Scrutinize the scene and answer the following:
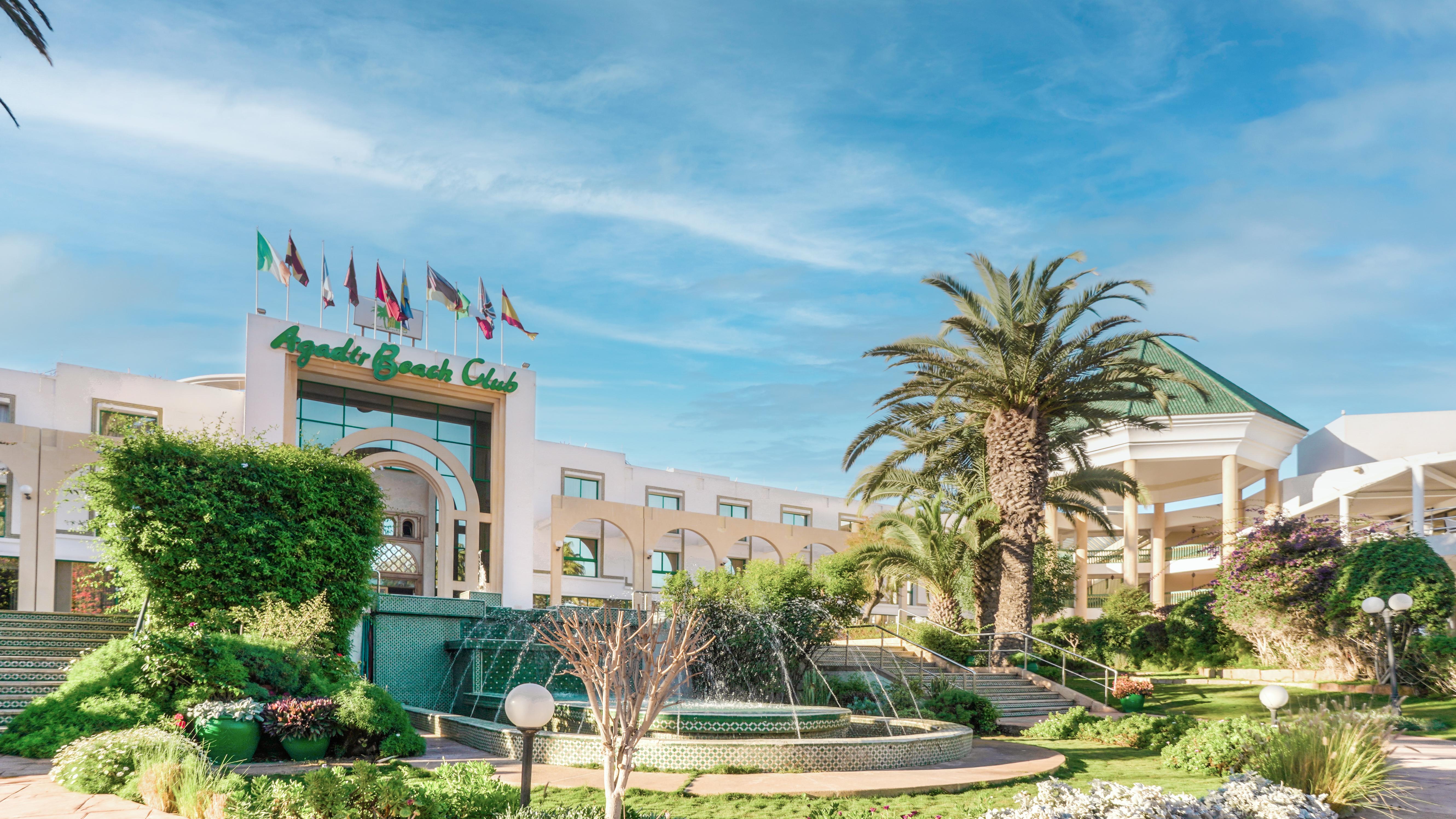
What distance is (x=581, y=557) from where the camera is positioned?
42.2m

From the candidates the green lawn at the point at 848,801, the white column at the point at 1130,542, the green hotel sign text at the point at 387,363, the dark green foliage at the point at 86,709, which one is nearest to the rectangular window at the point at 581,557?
the green hotel sign text at the point at 387,363

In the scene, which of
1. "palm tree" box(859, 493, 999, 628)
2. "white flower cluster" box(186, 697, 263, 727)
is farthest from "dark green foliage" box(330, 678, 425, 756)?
"palm tree" box(859, 493, 999, 628)

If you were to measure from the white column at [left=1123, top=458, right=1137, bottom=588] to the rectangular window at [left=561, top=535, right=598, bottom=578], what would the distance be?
771 inches

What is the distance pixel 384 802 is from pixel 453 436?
23263 millimetres

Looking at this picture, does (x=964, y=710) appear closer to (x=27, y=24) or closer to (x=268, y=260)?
(x=27, y=24)

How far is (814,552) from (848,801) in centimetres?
3819

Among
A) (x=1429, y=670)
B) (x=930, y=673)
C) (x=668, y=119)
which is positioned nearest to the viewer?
(x=668, y=119)

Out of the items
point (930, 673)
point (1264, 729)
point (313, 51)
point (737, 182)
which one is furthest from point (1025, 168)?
point (930, 673)

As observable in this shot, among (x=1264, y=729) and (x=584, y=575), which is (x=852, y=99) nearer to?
(x=1264, y=729)

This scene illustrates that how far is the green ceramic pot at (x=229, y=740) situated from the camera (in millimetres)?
11367

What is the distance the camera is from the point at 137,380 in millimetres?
28719

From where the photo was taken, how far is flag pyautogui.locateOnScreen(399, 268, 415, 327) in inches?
1127

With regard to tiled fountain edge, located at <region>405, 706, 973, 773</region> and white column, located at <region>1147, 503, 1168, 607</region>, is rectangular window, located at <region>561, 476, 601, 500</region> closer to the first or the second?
white column, located at <region>1147, 503, 1168, 607</region>

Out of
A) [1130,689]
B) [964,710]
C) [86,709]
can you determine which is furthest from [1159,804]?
[1130,689]
